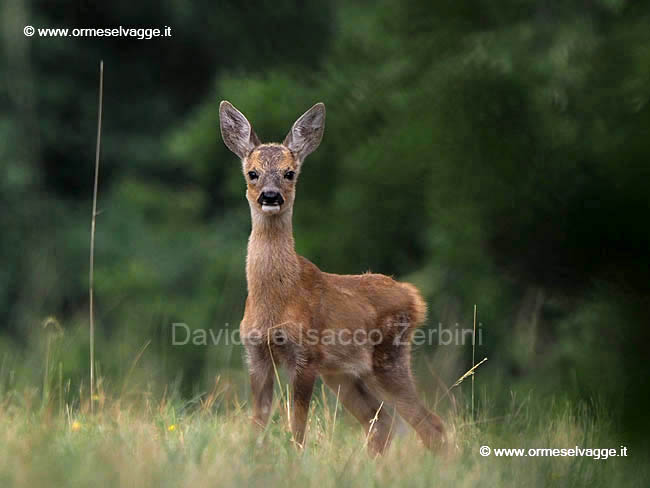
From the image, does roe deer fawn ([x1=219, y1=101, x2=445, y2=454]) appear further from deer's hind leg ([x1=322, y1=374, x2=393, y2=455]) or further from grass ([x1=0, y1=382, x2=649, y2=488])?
grass ([x1=0, y1=382, x2=649, y2=488])

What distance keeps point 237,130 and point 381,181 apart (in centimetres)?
264

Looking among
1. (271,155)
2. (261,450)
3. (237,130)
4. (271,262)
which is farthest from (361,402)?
(261,450)

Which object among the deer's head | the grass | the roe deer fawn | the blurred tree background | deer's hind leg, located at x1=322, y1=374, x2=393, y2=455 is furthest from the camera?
deer's hind leg, located at x1=322, y1=374, x2=393, y2=455

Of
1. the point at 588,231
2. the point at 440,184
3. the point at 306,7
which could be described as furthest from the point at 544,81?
the point at 306,7

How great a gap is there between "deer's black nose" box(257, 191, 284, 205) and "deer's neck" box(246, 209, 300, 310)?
0.70ft

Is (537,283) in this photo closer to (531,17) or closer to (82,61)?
(531,17)

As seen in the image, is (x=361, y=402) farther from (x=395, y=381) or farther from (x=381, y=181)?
(x=381, y=181)

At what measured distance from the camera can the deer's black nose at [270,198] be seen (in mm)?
5652

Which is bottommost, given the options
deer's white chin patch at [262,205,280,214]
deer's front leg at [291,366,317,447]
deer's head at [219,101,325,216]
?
deer's front leg at [291,366,317,447]

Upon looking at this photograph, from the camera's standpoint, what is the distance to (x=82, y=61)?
648 inches

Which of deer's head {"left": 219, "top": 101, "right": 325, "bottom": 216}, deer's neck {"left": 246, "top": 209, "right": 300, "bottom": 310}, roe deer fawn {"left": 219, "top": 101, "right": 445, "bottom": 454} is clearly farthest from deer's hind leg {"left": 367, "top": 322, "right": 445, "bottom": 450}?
deer's head {"left": 219, "top": 101, "right": 325, "bottom": 216}

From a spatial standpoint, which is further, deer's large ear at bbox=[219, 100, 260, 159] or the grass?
deer's large ear at bbox=[219, 100, 260, 159]

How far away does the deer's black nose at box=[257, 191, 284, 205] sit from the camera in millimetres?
5652

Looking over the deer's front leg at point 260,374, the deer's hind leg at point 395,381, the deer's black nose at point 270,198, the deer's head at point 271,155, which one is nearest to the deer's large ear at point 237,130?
the deer's head at point 271,155
